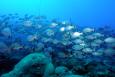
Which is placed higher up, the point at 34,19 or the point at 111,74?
the point at 34,19

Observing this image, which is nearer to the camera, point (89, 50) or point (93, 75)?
point (93, 75)

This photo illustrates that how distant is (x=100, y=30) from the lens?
13922 millimetres

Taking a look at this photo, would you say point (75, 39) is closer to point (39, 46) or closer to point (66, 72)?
point (39, 46)

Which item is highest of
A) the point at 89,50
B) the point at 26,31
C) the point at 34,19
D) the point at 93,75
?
the point at 34,19

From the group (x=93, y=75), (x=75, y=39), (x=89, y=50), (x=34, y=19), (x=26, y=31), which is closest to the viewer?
(x=93, y=75)

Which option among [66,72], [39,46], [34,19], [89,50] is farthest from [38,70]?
[34,19]

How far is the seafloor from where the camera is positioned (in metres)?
5.22

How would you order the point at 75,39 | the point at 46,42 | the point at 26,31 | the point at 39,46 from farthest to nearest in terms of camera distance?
the point at 26,31 → the point at 75,39 → the point at 46,42 → the point at 39,46

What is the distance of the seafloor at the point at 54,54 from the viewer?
5223 millimetres

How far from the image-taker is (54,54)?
8.86 metres

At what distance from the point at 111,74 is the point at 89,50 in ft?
11.6

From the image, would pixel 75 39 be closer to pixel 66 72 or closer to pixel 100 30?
pixel 100 30

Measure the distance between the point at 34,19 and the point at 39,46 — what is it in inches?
245

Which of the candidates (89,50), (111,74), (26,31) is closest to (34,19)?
(26,31)
